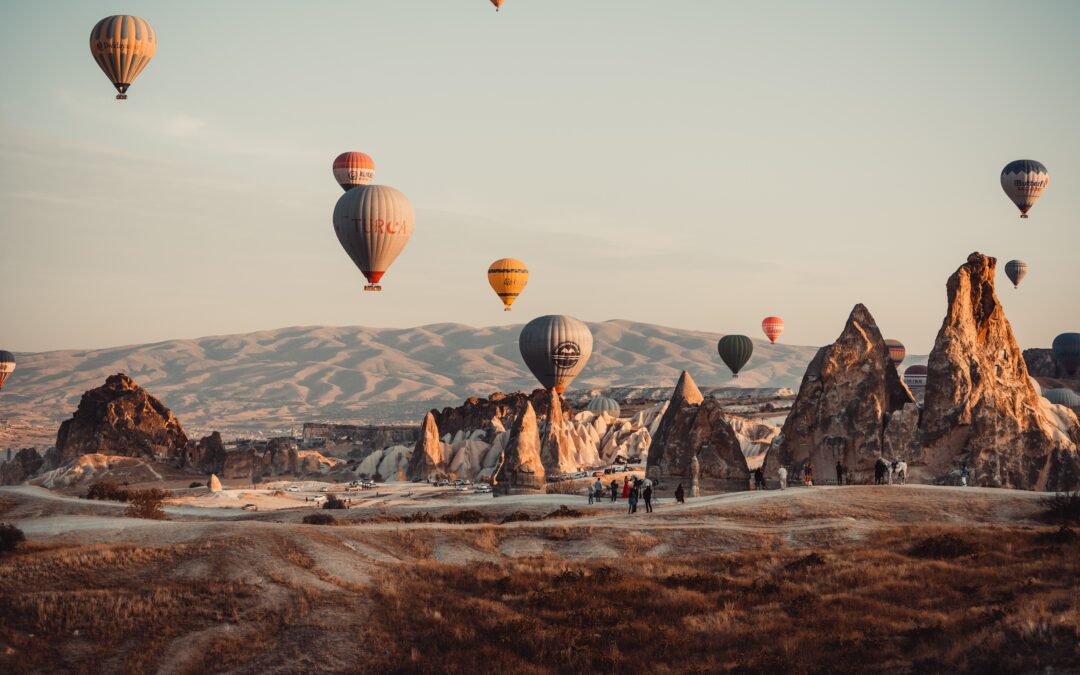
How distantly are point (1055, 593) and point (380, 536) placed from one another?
22.1 m

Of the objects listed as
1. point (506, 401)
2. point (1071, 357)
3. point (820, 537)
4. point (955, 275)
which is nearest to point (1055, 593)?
point (820, 537)

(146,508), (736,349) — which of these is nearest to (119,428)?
(146,508)

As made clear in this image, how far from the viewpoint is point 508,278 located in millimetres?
142250

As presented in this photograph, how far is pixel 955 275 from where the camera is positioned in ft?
210

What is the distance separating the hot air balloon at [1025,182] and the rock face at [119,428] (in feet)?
308

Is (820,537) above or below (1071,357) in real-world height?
below

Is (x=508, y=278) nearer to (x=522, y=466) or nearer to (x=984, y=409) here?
(x=522, y=466)

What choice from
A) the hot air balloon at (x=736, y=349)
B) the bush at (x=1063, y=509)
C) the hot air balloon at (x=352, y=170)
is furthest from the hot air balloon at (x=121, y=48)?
the hot air balloon at (x=736, y=349)

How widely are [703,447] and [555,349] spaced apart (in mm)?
75541

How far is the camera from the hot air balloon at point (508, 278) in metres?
142

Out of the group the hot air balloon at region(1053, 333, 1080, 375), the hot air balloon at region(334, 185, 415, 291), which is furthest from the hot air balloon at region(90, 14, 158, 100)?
the hot air balloon at region(1053, 333, 1080, 375)

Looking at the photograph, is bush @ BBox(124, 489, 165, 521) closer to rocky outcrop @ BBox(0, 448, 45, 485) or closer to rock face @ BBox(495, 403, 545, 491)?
rock face @ BBox(495, 403, 545, 491)

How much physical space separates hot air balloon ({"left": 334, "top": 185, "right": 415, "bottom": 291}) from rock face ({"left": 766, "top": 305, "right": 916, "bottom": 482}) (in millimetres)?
47811

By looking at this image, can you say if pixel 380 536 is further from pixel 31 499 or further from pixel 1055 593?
pixel 31 499
